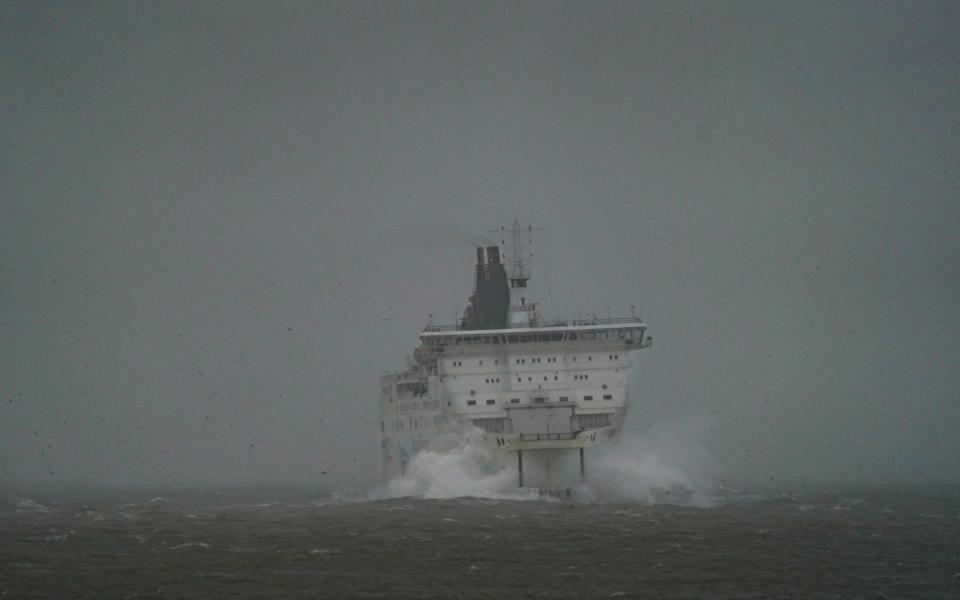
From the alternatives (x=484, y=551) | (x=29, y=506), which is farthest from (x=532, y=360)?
(x=29, y=506)

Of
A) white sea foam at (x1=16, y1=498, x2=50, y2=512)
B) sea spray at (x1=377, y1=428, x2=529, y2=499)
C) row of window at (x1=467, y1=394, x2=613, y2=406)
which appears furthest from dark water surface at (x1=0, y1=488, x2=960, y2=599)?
row of window at (x1=467, y1=394, x2=613, y2=406)

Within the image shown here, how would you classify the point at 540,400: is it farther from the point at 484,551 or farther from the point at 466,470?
the point at 484,551

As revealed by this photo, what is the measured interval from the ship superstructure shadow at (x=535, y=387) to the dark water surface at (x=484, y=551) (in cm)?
280

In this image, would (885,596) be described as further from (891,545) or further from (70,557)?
(70,557)

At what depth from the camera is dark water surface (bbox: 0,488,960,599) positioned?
35.8 meters

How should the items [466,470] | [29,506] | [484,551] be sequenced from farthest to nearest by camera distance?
[29,506] → [466,470] → [484,551]

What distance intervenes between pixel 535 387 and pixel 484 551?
19480 millimetres

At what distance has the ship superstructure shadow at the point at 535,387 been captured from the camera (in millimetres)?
59250

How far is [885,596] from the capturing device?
35.0 meters

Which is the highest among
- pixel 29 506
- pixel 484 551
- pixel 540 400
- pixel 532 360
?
pixel 532 360

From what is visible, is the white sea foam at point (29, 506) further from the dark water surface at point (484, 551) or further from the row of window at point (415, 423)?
the row of window at point (415, 423)

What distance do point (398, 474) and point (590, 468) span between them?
14.4m

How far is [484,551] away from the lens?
4219 centimetres

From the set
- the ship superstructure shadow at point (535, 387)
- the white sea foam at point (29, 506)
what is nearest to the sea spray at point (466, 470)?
the ship superstructure shadow at point (535, 387)
